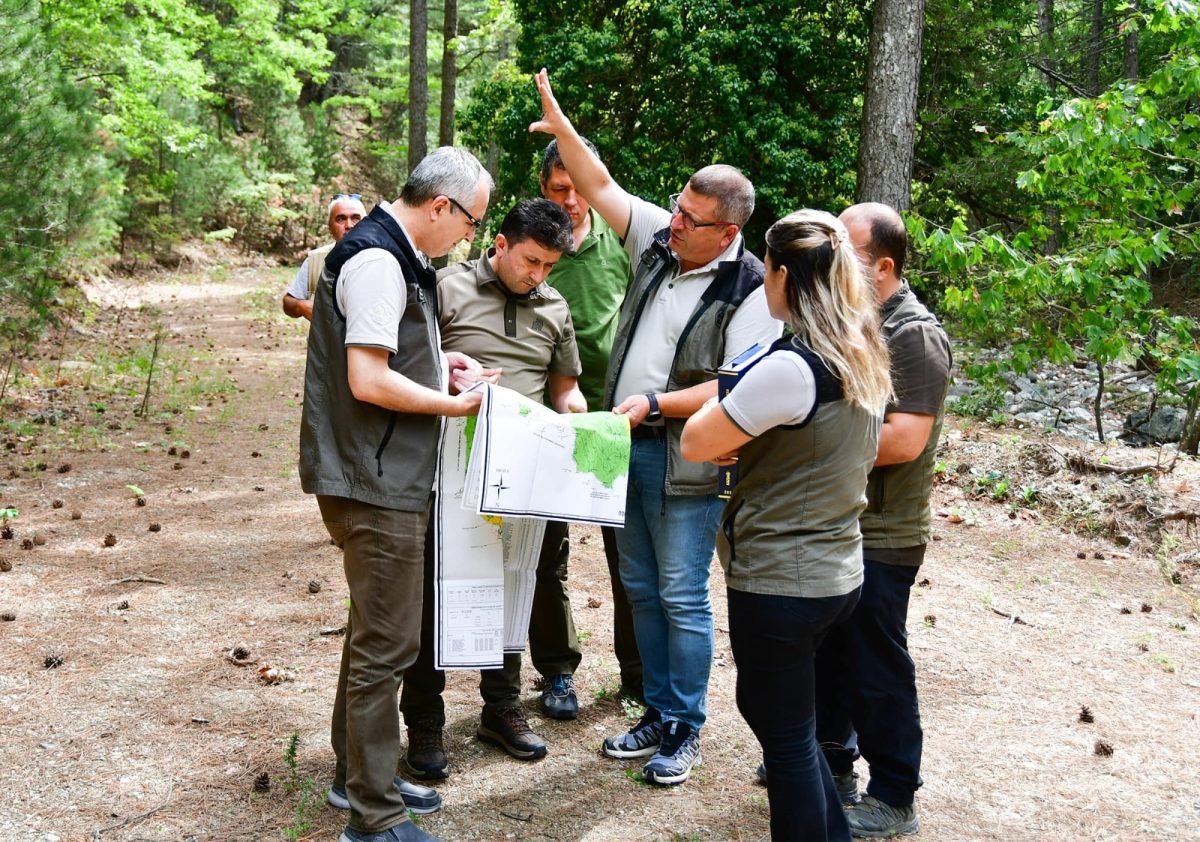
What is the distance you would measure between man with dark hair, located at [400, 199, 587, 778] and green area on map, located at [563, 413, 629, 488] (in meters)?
0.39

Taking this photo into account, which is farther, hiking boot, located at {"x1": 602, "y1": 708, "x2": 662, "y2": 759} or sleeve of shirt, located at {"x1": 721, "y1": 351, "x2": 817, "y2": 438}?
hiking boot, located at {"x1": 602, "y1": 708, "x2": 662, "y2": 759}

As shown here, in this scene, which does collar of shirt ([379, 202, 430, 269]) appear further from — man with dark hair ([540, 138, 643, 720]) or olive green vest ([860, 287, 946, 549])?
olive green vest ([860, 287, 946, 549])

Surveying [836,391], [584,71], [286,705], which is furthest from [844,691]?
[584,71]

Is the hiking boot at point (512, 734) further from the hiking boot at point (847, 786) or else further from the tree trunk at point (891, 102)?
the tree trunk at point (891, 102)

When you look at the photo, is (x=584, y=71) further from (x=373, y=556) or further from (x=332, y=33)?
(x=332, y=33)

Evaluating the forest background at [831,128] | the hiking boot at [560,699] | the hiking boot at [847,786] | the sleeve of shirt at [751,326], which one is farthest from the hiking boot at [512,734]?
the forest background at [831,128]

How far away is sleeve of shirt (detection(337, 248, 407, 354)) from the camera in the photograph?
9.70 ft

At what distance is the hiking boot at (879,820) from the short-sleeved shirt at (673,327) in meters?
1.65

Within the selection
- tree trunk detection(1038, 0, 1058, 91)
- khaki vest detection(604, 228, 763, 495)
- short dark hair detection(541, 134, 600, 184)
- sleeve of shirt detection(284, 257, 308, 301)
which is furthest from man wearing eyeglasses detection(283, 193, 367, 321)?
tree trunk detection(1038, 0, 1058, 91)

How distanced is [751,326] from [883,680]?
1.31 m

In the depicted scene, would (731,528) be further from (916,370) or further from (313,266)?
(313,266)

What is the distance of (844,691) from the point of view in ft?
11.8

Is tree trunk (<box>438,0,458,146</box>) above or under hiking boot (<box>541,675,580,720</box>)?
above

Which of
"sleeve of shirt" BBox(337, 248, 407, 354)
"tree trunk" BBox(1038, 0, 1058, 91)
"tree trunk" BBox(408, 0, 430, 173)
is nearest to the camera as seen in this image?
"sleeve of shirt" BBox(337, 248, 407, 354)
